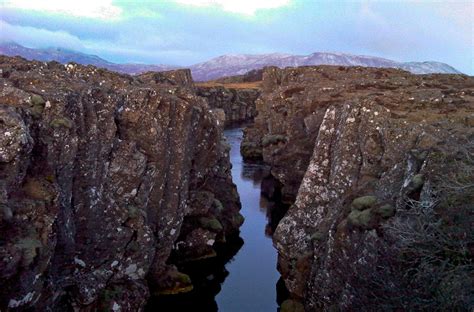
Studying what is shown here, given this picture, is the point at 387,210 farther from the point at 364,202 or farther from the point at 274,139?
the point at 274,139

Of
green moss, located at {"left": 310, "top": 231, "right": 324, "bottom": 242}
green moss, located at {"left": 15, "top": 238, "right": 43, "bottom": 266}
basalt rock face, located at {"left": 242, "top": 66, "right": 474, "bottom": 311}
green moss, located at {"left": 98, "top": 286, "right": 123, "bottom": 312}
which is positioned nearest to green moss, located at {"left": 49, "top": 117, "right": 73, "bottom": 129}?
green moss, located at {"left": 15, "top": 238, "right": 43, "bottom": 266}

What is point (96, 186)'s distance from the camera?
97.5 feet

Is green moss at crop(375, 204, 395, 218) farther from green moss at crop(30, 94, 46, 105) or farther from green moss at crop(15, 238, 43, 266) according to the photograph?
green moss at crop(30, 94, 46, 105)

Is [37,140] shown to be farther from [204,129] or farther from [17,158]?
[204,129]

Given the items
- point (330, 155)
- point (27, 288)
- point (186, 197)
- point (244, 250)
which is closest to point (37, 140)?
point (27, 288)

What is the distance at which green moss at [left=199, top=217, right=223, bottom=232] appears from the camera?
41.9 metres

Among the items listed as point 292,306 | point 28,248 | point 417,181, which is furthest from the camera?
point 292,306

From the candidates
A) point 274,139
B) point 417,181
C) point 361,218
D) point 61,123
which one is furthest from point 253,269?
point 274,139

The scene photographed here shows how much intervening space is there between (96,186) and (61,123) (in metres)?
5.31

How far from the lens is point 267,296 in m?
35.8

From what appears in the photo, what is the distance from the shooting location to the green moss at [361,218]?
2400 centimetres

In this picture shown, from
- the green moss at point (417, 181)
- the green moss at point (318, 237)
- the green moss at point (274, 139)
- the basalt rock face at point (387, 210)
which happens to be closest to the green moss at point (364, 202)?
the basalt rock face at point (387, 210)

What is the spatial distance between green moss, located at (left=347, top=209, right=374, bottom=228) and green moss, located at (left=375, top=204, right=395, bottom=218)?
1.56ft

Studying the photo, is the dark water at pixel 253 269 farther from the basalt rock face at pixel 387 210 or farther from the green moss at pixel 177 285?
the basalt rock face at pixel 387 210
